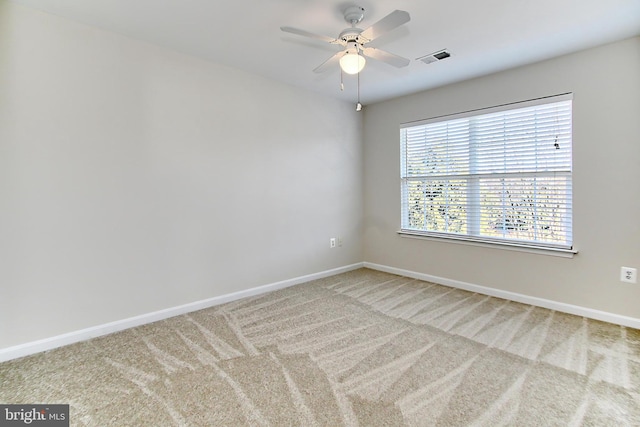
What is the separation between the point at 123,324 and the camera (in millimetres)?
2592

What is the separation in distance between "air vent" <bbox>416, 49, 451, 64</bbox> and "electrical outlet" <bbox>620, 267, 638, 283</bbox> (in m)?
2.43

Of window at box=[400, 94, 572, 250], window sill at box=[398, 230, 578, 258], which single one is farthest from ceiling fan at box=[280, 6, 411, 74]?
window sill at box=[398, 230, 578, 258]

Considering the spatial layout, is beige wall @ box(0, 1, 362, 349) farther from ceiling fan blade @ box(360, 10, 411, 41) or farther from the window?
ceiling fan blade @ box(360, 10, 411, 41)

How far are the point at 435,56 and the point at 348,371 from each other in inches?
110

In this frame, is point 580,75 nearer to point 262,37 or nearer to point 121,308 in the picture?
point 262,37

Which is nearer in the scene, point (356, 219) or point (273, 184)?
point (273, 184)

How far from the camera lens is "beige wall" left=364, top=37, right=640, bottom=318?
8.50ft

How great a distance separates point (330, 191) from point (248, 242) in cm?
138

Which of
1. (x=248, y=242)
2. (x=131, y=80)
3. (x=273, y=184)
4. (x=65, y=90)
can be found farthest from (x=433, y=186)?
(x=65, y=90)

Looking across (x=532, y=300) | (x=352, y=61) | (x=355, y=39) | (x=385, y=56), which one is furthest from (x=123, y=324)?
(x=532, y=300)

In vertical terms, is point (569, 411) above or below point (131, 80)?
below

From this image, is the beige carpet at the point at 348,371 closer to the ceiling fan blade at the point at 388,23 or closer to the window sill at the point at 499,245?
the window sill at the point at 499,245

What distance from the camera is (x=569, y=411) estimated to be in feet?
5.32

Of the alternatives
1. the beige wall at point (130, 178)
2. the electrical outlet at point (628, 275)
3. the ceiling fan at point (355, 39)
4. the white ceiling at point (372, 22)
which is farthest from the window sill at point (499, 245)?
the ceiling fan at point (355, 39)
